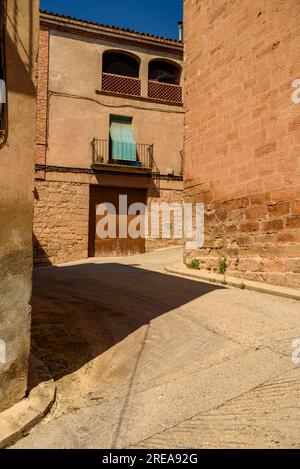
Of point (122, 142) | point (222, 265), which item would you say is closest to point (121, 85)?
point (122, 142)

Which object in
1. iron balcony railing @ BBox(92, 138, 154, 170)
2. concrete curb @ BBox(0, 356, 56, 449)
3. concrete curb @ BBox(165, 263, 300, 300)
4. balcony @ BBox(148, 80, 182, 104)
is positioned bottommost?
concrete curb @ BBox(0, 356, 56, 449)

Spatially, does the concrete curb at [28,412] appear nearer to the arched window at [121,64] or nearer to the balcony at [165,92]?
the balcony at [165,92]

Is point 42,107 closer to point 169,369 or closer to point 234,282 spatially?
point 234,282

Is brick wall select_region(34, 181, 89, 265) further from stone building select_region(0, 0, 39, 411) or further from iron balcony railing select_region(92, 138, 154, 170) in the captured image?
stone building select_region(0, 0, 39, 411)

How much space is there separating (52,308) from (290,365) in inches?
129

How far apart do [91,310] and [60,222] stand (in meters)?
A: 10.5

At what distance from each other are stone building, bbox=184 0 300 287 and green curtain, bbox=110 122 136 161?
22.2 ft

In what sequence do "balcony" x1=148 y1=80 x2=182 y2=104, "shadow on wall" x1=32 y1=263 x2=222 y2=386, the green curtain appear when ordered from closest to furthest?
1. "shadow on wall" x1=32 y1=263 x2=222 y2=386
2. the green curtain
3. "balcony" x1=148 y1=80 x2=182 y2=104

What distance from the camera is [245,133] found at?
7746 millimetres

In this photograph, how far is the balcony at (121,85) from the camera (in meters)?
16.6

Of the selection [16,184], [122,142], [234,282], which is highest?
[122,142]

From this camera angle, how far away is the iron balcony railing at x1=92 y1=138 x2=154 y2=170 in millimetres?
15961

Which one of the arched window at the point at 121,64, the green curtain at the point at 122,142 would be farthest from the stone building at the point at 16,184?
the arched window at the point at 121,64

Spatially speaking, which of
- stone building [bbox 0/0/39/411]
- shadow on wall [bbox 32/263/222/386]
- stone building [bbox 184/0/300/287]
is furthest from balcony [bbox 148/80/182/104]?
stone building [bbox 0/0/39/411]
